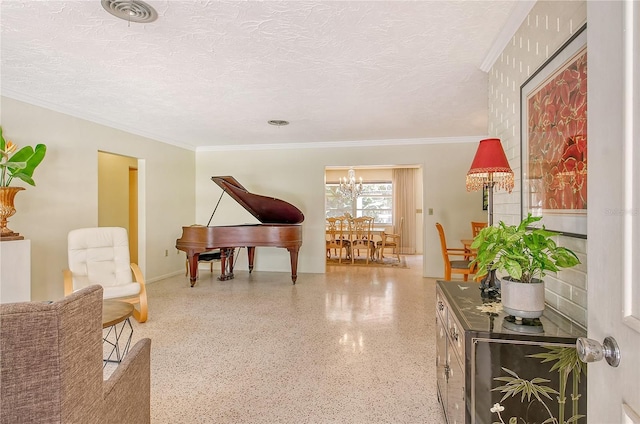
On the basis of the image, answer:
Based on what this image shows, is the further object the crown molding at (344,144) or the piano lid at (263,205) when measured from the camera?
the crown molding at (344,144)

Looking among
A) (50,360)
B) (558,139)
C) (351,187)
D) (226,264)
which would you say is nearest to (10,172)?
(50,360)

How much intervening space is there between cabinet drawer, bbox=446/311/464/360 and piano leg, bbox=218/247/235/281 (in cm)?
428

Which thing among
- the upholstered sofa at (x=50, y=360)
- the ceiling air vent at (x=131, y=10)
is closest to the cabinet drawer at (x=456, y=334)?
the upholstered sofa at (x=50, y=360)

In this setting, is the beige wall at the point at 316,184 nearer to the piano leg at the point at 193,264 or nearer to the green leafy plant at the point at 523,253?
the piano leg at the point at 193,264

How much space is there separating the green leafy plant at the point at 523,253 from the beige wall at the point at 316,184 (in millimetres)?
4575

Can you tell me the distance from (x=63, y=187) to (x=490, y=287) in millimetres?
4470

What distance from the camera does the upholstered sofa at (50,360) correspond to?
0.71m

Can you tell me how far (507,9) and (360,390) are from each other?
2541 mm

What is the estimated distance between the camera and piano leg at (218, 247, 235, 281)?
17.7 feet

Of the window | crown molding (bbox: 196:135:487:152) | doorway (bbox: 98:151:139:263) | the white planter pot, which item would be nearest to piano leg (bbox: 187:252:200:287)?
doorway (bbox: 98:151:139:263)

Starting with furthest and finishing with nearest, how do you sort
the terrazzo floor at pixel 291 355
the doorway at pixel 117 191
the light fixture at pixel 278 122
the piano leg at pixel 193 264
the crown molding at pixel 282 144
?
the doorway at pixel 117 191 < the piano leg at pixel 193 264 < the light fixture at pixel 278 122 < the crown molding at pixel 282 144 < the terrazzo floor at pixel 291 355

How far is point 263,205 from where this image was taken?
201 inches
